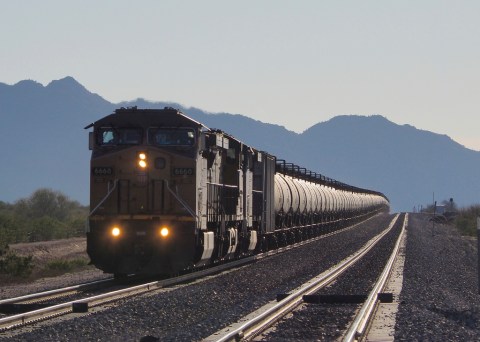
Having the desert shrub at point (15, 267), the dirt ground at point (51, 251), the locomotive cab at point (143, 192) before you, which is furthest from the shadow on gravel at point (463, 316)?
the dirt ground at point (51, 251)

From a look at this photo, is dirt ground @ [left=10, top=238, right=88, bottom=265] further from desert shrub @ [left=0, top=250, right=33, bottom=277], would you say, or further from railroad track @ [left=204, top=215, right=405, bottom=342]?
railroad track @ [left=204, top=215, right=405, bottom=342]

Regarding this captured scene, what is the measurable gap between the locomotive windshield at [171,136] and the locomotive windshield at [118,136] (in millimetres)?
293

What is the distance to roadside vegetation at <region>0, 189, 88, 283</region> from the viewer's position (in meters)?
24.7

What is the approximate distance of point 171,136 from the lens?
18.8 m

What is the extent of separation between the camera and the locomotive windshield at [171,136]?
1872cm

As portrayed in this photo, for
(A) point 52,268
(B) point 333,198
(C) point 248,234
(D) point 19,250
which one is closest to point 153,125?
(C) point 248,234

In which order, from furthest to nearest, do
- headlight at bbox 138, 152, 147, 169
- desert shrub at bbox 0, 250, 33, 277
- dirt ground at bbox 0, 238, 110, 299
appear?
desert shrub at bbox 0, 250, 33, 277
dirt ground at bbox 0, 238, 110, 299
headlight at bbox 138, 152, 147, 169

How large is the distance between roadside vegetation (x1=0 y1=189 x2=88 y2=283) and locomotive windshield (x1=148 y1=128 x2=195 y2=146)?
7030 mm

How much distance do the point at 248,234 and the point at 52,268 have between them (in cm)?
661

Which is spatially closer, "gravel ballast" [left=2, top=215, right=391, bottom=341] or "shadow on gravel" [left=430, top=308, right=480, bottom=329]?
"gravel ballast" [left=2, top=215, right=391, bottom=341]

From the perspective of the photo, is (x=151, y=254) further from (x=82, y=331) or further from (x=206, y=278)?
(x=82, y=331)

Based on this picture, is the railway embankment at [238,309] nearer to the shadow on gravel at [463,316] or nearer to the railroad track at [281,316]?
the shadow on gravel at [463,316]

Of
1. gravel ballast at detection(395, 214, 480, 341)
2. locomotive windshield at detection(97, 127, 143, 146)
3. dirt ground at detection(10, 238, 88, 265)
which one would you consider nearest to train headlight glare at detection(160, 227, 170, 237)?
locomotive windshield at detection(97, 127, 143, 146)

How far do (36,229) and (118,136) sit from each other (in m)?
29.5
